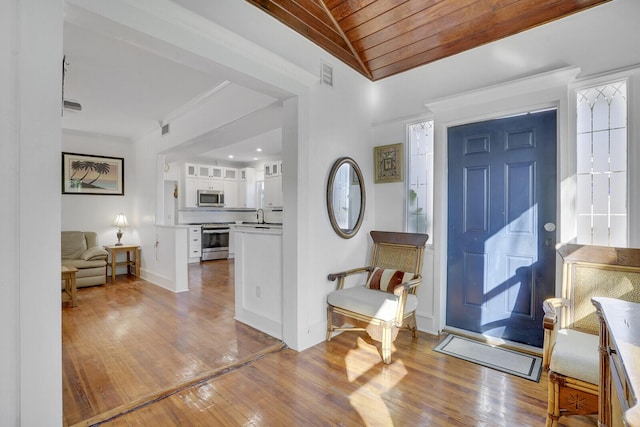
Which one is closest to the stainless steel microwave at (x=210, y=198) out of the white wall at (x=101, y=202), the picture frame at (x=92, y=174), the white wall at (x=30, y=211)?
the white wall at (x=101, y=202)

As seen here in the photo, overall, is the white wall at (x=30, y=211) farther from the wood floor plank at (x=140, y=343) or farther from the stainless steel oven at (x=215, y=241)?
the stainless steel oven at (x=215, y=241)

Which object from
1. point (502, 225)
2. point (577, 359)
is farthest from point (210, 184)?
point (577, 359)

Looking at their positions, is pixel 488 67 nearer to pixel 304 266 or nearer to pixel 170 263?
pixel 304 266

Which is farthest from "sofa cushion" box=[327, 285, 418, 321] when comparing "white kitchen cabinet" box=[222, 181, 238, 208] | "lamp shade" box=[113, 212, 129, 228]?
"white kitchen cabinet" box=[222, 181, 238, 208]

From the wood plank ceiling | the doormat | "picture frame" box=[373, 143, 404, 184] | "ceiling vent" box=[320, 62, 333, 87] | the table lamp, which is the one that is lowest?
the doormat

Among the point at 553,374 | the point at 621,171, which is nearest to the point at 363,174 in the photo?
the point at 621,171

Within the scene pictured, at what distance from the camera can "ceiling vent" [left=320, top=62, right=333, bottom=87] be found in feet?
9.40

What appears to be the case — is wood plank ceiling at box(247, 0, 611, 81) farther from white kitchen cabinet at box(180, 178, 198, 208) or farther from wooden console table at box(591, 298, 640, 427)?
white kitchen cabinet at box(180, 178, 198, 208)

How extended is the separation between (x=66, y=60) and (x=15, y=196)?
2.37 meters

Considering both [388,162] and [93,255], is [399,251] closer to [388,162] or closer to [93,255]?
[388,162]

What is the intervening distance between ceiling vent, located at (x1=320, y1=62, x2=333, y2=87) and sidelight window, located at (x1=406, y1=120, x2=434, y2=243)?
967 mm

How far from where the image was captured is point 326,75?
9.54 ft

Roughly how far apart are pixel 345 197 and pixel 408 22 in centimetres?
167

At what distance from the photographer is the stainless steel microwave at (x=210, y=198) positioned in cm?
742
